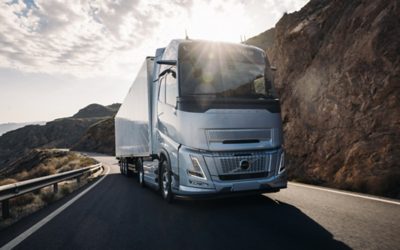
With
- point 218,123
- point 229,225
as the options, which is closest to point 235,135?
point 218,123

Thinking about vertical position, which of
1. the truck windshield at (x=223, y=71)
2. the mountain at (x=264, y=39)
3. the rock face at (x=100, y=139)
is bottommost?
the rock face at (x=100, y=139)

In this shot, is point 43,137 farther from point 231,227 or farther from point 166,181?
point 231,227

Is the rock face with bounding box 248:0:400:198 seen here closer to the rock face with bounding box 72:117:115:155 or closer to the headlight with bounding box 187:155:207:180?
the headlight with bounding box 187:155:207:180

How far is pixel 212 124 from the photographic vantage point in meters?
7.00

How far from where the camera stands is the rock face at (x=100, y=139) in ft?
285

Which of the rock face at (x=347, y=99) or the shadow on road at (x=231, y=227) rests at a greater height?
the rock face at (x=347, y=99)

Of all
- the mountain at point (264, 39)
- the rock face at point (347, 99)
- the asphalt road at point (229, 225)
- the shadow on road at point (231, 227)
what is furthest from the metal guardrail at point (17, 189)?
the mountain at point (264, 39)

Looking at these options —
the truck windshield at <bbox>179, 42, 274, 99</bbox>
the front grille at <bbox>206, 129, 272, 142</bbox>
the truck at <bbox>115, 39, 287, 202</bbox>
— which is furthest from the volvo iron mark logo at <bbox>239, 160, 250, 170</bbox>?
the truck windshield at <bbox>179, 42, 274, 99</bbox>

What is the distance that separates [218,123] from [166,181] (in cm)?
216

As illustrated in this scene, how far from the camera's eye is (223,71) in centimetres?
764

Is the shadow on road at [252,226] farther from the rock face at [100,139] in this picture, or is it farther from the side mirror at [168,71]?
the rock face at [100,139]

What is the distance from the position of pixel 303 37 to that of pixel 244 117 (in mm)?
12532

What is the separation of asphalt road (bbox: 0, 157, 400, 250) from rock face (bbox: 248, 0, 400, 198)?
265 cm

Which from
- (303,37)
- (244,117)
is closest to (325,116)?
(303,37)
